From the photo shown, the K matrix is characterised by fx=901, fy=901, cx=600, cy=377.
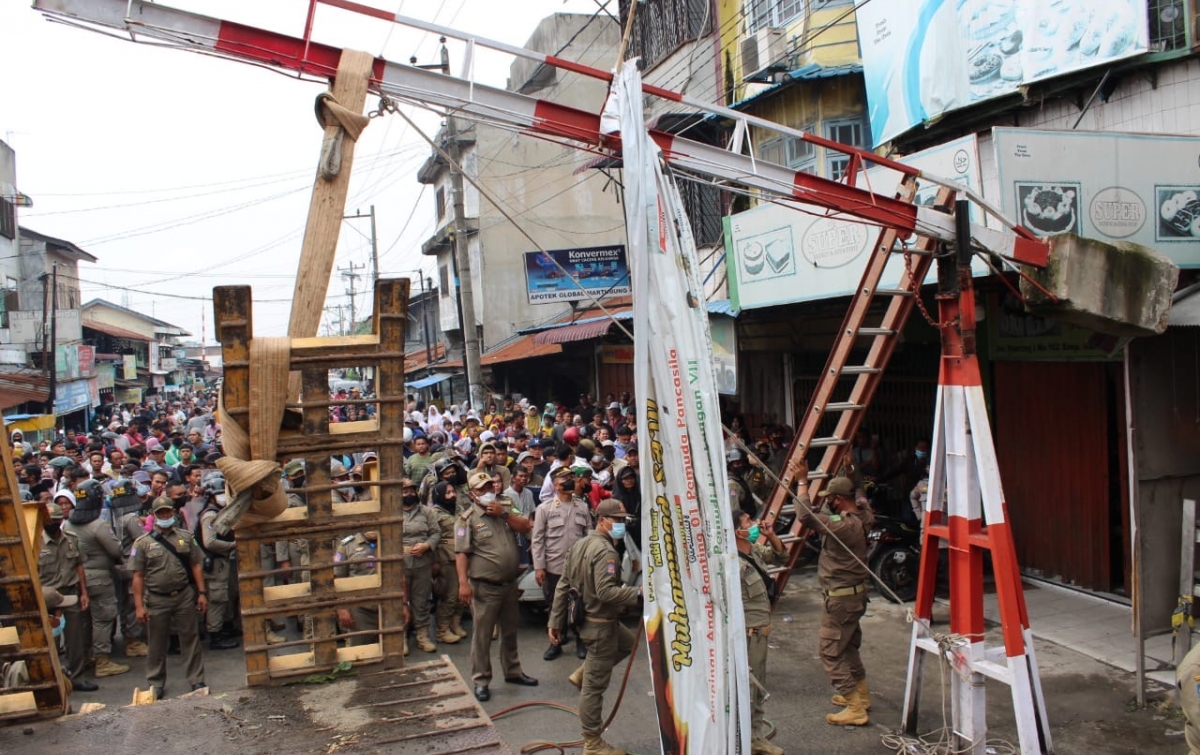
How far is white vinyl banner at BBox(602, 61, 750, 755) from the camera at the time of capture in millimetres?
4152

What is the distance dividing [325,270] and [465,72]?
137 cm

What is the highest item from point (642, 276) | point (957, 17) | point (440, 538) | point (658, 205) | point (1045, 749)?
point (957, 17)

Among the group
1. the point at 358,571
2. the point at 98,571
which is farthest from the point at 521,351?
the point at 98,571

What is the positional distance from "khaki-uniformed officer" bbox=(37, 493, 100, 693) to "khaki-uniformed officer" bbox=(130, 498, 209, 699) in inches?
31.0

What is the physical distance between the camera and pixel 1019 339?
→ 32.7 ft

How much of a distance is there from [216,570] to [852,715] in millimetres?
6343

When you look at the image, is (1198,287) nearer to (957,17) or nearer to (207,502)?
(957,17)

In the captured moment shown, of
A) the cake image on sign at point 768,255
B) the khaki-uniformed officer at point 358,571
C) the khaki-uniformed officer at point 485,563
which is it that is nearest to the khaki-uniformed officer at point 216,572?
the khaki-uniformed officer at point 358,571

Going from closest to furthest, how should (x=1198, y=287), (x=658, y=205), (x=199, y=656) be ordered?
(x=658, y=205)
(x=1198, y=287)
(x=199, y=656)

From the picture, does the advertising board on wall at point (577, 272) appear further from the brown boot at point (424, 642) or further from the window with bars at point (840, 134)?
the brown boot at point (424, 642)

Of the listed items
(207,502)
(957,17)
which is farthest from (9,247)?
(957,17)

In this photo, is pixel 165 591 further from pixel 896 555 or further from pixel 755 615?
pixel 896 555

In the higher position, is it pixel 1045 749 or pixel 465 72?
pixel 465 72

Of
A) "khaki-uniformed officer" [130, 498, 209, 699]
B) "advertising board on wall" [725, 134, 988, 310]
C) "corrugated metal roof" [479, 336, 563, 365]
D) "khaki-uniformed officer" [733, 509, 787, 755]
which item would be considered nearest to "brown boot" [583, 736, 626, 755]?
"khaki-uniformed officer" [733, 509, 787, 755]
